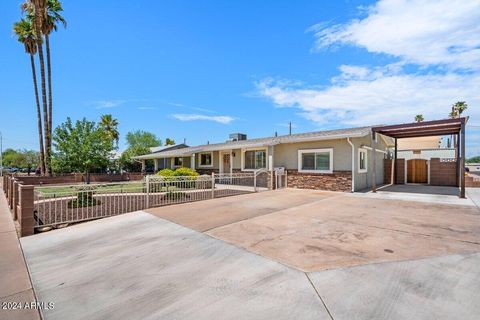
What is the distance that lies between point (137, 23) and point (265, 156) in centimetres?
1027

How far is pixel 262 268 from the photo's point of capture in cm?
364

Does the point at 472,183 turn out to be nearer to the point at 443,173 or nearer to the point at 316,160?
the point at 443,173

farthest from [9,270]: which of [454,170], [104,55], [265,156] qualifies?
[454,170]

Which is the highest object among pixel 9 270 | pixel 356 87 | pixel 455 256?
pixel 356 87

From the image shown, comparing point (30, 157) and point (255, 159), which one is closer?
point (255, 159)

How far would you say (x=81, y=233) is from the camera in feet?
19.3

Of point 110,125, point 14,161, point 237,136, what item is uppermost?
point 110,125

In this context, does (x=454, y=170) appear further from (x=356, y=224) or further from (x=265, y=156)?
(x=356, y=224)

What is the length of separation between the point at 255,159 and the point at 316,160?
14.6 ft

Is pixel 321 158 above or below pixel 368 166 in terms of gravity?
above

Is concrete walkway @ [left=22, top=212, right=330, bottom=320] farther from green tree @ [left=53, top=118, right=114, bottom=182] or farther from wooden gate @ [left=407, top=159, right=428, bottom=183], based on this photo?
wooden gate @ [left=407, top=159, right=428, bottom=183]

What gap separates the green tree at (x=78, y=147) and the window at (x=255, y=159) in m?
9.13

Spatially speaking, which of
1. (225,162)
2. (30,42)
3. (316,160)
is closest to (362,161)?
(316,160)

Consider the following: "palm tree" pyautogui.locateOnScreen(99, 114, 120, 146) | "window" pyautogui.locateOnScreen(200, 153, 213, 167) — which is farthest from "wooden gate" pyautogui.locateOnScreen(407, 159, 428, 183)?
"palm tree" pyautogui.locateOnScreen(99, 114, 120, 146)
